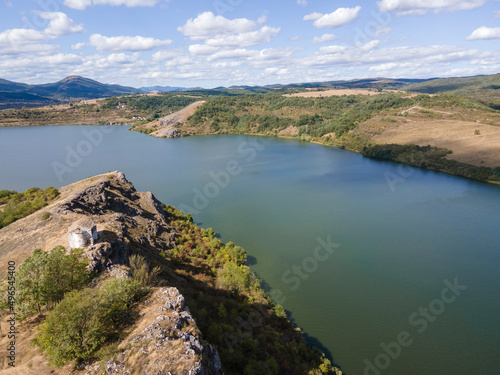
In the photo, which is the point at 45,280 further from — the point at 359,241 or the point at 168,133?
the point at 168,133

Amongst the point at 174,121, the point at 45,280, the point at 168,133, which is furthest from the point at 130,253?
the point at 174,121

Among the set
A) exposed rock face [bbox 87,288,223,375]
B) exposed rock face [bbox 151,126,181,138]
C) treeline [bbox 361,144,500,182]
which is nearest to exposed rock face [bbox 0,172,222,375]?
exposed rock face [bbox 87,288,223,375]

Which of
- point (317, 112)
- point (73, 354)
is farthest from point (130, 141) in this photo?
point (73, 354)

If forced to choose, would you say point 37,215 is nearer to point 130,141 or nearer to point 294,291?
point 294,291

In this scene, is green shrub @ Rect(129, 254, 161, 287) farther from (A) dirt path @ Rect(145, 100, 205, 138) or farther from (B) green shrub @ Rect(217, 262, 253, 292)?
(A) dirt path @ Rect(145, 100, 205, 138)

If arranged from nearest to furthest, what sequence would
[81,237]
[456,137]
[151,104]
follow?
[81,237]
[456,137]
[151,104]

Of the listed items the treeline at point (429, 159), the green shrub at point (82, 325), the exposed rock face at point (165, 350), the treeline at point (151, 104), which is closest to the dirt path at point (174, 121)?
the treeline at point (151, 104)
